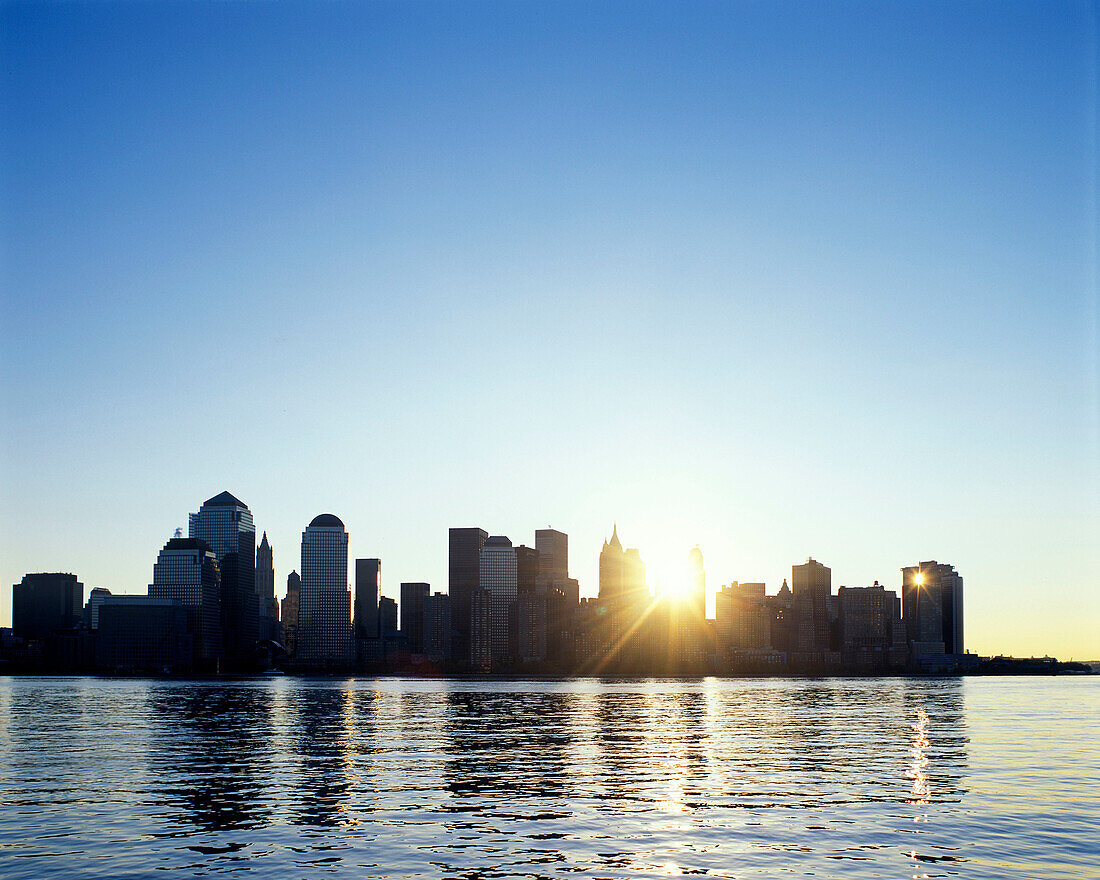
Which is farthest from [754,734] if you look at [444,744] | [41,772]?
[41,772]

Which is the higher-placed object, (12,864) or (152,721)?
(12,864)

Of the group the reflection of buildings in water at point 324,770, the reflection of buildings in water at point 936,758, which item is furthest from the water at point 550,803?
the reflection of buildings in water at point 936,758

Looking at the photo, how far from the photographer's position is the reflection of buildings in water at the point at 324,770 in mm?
52281

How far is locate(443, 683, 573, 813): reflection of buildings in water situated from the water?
325 millimetres

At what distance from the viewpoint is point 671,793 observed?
59.6 m

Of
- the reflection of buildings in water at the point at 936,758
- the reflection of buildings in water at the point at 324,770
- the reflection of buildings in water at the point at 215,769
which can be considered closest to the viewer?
the reflection of buildings in water at the point at 215,769

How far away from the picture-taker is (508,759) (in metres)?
79.9

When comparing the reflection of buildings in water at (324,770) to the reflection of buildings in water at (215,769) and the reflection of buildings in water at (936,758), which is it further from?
the reflection of buildings in water at (936,758)

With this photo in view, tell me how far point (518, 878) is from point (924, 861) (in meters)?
15.1

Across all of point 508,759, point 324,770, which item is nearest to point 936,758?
point 508,759

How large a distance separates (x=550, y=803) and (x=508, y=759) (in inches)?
972

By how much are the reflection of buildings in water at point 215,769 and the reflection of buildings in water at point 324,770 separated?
2094 millimetres

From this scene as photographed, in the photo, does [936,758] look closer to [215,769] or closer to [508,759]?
[508,759]

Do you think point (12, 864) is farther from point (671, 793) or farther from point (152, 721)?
point (152, 721)
